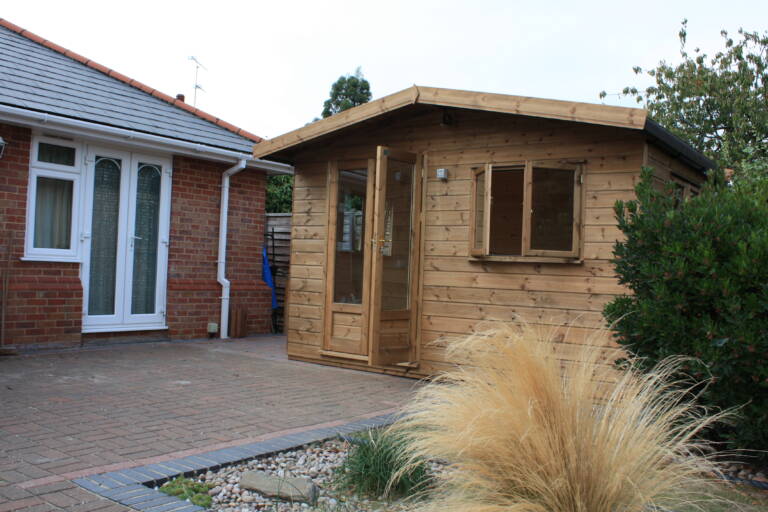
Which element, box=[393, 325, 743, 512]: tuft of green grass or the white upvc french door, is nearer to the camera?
box=[393, 325, 743, 512]: tuft of green grass

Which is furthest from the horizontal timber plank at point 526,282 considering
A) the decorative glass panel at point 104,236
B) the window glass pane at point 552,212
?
the decorative glass panel at point 104,236

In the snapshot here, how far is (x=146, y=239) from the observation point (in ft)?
31.3

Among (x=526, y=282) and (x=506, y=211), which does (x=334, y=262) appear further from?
(x=526, y=282)

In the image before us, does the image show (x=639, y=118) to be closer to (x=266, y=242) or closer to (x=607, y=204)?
(x=607, y=204)

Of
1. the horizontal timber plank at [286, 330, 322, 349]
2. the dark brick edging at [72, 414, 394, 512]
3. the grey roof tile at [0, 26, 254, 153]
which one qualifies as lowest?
the dark brick edging at [72, 414, 394, 512]

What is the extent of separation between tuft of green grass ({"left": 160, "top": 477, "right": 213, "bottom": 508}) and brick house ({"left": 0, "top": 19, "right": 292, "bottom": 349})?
18.1 feet

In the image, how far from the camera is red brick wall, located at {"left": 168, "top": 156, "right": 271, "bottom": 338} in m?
9.88

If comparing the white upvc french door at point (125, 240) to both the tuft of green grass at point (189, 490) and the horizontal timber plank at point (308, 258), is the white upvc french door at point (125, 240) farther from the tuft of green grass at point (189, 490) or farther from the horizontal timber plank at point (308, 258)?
the tuft of green grass at point (189, 490)

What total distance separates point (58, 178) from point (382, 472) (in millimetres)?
6838

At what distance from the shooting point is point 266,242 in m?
11.9

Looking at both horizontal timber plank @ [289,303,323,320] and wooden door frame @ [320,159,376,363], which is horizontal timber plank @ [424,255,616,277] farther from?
horizontal timber plank @ [289,303,323,320]

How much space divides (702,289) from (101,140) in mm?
7620

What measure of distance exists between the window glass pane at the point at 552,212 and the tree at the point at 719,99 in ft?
32.4

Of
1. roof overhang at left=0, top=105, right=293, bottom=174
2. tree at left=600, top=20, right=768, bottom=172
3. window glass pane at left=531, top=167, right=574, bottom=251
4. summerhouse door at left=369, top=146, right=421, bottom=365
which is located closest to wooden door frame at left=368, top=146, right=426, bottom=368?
summerhouse door at left=369, top=146, right=421, bottom=365
